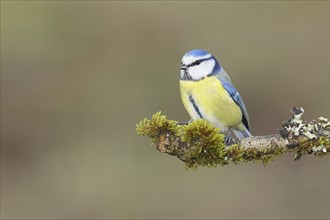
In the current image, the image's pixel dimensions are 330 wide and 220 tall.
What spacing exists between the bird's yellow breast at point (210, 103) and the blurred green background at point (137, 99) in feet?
13.0

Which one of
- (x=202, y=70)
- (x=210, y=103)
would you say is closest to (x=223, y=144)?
(x=210, y=103)

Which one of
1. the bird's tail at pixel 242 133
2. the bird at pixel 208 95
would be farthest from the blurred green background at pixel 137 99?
the bird at pixel 208 95

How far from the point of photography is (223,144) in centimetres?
301

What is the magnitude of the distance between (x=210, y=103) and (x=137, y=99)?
16.9ft

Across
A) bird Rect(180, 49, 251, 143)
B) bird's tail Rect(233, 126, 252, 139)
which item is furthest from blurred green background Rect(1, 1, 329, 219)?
bird Rect(180, 49, 251, 143)

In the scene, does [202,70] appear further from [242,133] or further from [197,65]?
[242,133]

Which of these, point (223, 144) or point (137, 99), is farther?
point (137, 99)

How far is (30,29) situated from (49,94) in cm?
115

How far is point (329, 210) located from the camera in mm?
7848

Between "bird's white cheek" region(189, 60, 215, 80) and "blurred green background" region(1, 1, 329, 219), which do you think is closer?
"bird's white cheek" region(189, 60, 215, 80)

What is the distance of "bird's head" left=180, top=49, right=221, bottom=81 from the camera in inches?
166

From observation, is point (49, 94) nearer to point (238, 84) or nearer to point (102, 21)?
point (102, 21)

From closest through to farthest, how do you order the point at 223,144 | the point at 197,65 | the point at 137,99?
the point at 223,144
the point at 197,65
the point at 137,99

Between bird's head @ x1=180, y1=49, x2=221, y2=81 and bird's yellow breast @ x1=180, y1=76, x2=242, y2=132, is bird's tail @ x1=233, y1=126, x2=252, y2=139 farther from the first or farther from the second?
bird's head @ x1=180, y1=49, x2=221, y2=81
